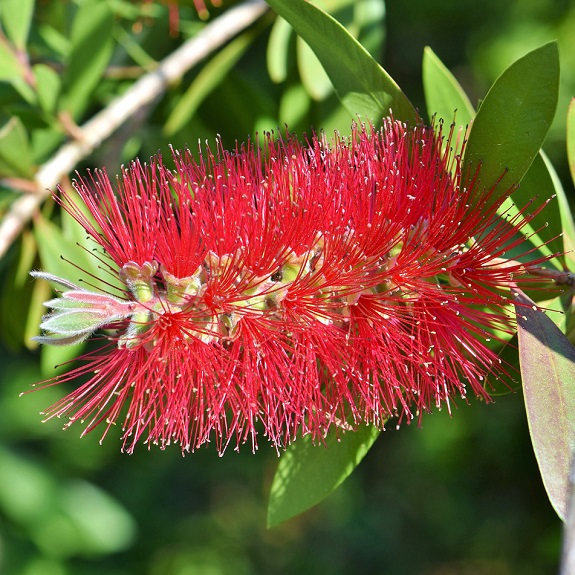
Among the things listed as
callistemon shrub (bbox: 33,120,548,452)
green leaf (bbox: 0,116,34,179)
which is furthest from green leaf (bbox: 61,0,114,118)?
callistemon shrub (bbox: 33,120,548,452)

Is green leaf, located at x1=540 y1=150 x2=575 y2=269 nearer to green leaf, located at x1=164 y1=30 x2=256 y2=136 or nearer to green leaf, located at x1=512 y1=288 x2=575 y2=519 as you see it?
green leaf, located at x1=512 y1=288 x2=575 y2=519

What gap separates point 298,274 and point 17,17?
0.99m

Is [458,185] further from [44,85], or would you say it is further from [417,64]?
[417,64]

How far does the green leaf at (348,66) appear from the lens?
42.8 inches

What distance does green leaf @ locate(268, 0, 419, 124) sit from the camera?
1.09 m

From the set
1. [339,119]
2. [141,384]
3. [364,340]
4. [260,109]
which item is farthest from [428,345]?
[260,109]

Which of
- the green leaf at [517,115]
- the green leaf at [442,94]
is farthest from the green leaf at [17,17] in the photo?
the green leaf at [517,115]

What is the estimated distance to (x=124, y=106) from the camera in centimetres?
175

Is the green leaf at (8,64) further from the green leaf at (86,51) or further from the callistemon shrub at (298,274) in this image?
the callistemon shrub at (298,274)

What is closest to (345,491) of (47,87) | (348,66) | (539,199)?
(47,87)

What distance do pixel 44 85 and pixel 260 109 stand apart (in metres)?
0.48

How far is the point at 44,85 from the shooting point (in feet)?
5.47

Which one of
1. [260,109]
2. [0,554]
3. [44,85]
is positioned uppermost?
[260,109]

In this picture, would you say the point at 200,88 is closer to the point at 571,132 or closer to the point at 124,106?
the point at 124,106
